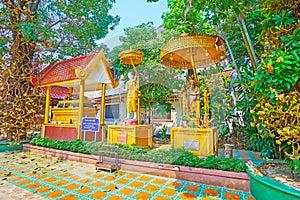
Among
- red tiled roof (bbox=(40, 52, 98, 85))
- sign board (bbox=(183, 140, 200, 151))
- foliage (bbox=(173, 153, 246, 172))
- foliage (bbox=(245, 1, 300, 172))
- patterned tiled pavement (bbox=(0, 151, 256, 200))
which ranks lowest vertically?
patterned tiled pavement (bbox=(0, 151, 256, 200))

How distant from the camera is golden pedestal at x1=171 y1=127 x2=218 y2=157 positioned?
403 cm

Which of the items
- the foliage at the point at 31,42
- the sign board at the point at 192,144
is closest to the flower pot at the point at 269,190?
the sign board at the point at 192,144

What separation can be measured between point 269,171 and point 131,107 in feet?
11.7

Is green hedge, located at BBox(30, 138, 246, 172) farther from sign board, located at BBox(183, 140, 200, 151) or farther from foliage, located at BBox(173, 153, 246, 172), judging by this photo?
sign board, located at BBox(183, 140, 200, 151)

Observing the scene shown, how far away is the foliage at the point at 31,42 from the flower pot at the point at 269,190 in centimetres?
724

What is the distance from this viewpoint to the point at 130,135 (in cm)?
487

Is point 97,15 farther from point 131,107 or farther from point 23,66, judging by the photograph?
point 131,107

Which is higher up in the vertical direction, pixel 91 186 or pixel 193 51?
pixel 193 51

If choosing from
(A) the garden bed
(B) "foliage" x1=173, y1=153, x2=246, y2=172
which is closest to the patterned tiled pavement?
(A) the garden bed

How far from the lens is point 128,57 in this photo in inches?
201

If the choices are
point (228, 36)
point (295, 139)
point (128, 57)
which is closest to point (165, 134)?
point (128, 57)

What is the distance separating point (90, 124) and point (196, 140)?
3000mm

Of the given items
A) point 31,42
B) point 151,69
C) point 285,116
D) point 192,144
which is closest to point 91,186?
point 192,144

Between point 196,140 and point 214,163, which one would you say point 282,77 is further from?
point 196,140
